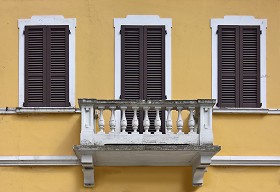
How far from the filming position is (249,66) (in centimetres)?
1471

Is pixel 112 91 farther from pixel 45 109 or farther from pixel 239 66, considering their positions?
pixel 239 66

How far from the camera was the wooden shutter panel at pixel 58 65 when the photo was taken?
572 inches

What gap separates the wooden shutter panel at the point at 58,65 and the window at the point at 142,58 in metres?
1.07

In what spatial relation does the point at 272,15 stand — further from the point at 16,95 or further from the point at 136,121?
the point at 16,95

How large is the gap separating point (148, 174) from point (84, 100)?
220 cm

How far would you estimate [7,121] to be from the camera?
571 inches

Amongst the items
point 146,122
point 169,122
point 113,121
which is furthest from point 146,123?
point 113,121

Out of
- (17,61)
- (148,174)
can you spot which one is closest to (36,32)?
(17,61)

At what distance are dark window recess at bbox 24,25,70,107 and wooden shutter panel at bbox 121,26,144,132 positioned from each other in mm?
1197

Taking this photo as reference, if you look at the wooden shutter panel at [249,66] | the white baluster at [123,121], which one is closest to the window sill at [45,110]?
the white baluster at [123,121]

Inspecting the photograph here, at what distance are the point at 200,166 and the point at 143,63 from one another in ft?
8.23

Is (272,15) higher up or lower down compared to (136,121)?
higher up

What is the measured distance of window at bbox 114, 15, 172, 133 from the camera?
14.6 metres

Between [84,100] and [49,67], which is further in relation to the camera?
[49,67]
